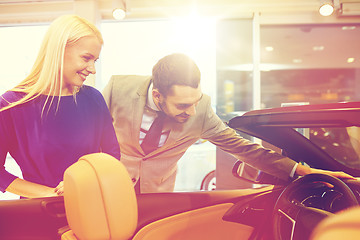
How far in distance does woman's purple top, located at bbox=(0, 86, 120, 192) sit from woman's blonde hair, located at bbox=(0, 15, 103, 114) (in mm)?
54

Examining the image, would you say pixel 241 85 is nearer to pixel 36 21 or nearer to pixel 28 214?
pixel 36 21

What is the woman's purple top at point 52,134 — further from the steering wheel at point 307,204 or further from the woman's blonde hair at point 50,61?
the steering wheel at point 307,204

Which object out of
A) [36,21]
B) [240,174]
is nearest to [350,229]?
[240,174]

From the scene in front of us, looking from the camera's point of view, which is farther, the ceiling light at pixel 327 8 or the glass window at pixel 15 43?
the glass window at pixel 15 43

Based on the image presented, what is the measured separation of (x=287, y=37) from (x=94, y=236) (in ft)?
15.7

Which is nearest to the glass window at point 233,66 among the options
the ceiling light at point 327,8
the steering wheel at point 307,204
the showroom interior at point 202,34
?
the showroom interior at point 202,34

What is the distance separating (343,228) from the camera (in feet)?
0.99

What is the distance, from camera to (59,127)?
1546mm

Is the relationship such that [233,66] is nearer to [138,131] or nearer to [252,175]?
[138,131]

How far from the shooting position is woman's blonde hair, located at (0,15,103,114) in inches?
55.4

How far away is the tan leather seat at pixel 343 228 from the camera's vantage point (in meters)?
0.30

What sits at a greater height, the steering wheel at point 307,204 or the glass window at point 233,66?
the glass window at point 233,66

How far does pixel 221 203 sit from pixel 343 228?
1.02m

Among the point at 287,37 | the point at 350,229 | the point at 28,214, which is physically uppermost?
the point at 287,37
